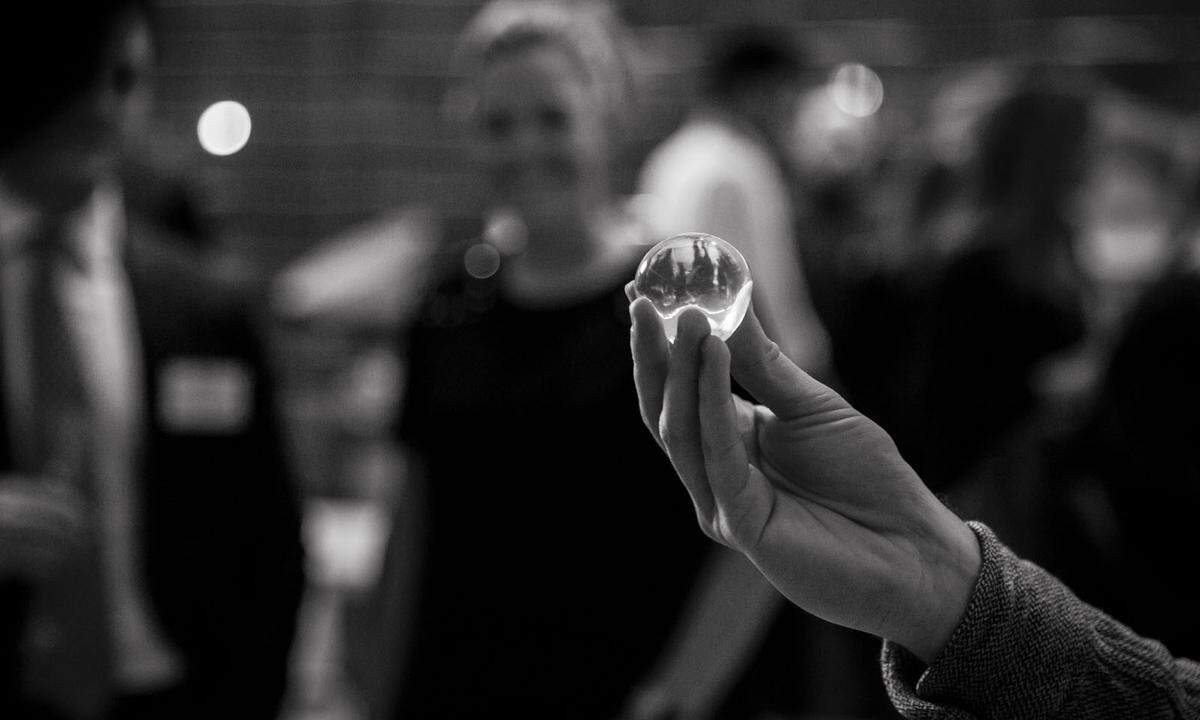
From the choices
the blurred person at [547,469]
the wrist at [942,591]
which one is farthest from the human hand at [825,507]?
the blurred person at [547,469]

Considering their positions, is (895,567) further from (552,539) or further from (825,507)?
(552,539)

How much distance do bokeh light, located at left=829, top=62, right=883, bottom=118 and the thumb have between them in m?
4.45

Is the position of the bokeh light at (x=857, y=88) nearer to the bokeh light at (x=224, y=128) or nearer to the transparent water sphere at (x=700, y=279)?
the bokeh light at (x=224, y=128)

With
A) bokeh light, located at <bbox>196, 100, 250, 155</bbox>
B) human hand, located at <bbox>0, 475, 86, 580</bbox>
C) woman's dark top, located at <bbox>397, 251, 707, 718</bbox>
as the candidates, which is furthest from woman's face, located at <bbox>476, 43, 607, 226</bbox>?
bokeh light, located at <bbox>196, 100, 250, 155</bbox>

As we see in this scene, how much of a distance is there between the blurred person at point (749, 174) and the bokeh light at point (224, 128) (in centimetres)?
294

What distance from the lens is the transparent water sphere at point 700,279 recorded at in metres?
0.75

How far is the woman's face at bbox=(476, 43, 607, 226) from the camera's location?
1.77m

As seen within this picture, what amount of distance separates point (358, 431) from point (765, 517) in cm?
335

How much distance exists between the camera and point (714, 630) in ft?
5.27

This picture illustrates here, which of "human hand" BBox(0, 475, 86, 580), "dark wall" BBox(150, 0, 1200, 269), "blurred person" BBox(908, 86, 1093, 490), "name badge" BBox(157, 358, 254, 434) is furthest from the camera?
"dark wall" BBox(150, 0, 1200, 269)

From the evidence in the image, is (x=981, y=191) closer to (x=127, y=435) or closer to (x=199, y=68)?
(x=127, y=435)

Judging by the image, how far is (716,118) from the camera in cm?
343

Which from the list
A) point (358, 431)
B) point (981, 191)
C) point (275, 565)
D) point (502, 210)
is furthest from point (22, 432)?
point (358, 431)

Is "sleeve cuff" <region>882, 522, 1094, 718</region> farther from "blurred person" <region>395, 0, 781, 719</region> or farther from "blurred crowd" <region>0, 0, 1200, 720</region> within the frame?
"blurred person" <region>395, 0, 781, 719</region>
